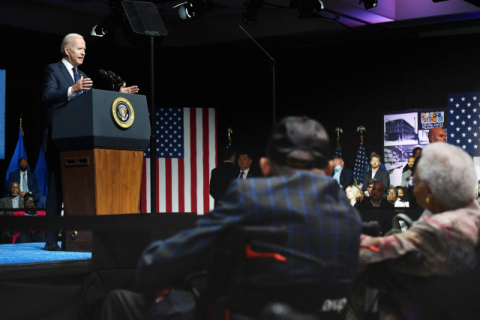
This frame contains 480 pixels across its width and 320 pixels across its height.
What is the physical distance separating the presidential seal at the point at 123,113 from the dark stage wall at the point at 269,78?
20.2ft

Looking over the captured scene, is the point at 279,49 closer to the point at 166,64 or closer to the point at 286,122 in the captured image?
the point at 166,64

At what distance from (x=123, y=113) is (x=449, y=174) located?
179 cm

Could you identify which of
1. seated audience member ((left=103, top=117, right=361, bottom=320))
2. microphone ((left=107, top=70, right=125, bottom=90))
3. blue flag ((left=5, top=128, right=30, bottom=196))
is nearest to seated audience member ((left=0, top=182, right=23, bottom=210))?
blue flag ((left=5, top=128, right=30, bottom=196))

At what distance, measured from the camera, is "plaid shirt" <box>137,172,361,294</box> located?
1079 mm

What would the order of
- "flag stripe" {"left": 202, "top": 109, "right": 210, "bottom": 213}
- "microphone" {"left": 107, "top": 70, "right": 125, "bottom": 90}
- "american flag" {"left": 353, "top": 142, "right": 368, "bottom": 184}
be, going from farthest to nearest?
"flag stripe" {"left": 202, "top": 109, "right": 210, "bottom": 213}
"american flag" {"left": 353, "top": 142, "right": 368, "bottom": 184}
"microphone" {"left": 107, "top": 70, "right": 125, "bottom": 90}

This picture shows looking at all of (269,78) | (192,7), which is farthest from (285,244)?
(269,78)

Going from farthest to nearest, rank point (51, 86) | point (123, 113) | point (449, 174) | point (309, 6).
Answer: point (309, 6) → point (51, 86) → point (123, 113) → point (449, 174)

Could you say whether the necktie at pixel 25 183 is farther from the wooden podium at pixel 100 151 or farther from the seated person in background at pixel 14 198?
the wooden podium at pixel 100 151

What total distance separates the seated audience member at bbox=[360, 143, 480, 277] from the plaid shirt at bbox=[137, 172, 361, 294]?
0.65ft

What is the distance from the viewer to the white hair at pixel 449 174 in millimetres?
1313

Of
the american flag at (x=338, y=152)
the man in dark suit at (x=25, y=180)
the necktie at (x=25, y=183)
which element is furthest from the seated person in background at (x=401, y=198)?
the necktie at (x=25, y=183)

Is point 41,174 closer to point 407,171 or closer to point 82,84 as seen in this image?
point 407,171

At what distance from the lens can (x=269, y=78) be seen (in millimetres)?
9516

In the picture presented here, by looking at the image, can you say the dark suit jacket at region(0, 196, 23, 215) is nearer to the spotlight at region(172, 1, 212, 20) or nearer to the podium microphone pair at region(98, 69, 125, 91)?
the spotlight at region(172, 1, 212, 20)
